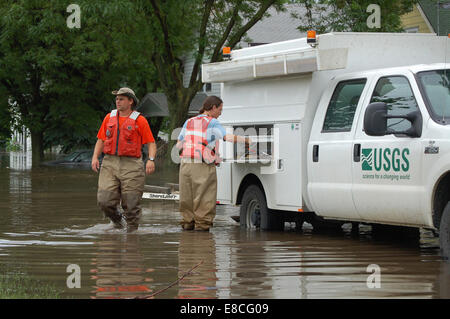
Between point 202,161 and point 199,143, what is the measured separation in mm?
229

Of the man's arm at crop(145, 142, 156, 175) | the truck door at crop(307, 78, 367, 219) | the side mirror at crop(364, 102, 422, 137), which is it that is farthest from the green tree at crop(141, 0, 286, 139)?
the side mirror at crop(364, 102, 422, 137)

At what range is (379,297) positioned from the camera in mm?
7145

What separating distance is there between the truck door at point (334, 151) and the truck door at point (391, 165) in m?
0.17

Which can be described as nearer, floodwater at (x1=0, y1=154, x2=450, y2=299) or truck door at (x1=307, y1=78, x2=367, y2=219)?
floodwater at (x1=0, y1=154, x2=450, y2=299)

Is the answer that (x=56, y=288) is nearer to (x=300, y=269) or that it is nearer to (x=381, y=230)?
(x=300, y=269)

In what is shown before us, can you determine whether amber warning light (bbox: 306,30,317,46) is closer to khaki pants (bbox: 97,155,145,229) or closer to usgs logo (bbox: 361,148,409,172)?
usgs logo (bbox: 361,148,409,172)

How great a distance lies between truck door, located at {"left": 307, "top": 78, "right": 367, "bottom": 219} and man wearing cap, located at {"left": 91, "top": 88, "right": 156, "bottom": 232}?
85.4 inches

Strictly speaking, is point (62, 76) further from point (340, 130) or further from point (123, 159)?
point (340, 130)

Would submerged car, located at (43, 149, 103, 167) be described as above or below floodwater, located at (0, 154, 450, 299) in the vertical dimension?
above

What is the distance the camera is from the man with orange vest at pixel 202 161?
1248 centimetres

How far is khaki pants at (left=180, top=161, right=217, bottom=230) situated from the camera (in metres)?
12.5

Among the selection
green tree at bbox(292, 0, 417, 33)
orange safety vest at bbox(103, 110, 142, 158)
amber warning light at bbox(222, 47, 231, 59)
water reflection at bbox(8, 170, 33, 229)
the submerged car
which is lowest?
water reflection at bbox(8, 170, 33, 229)

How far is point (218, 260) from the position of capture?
9.48 m

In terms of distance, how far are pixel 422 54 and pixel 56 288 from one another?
581cm
